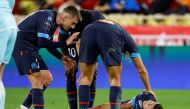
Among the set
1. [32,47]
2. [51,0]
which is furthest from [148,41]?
[32,47]

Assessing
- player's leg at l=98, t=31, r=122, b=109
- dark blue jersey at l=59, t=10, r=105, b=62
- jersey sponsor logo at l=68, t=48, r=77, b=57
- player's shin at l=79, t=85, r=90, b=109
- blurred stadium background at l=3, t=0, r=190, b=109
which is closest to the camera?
player's leg at l=98, t=31, r=122, b=109

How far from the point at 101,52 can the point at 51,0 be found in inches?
452

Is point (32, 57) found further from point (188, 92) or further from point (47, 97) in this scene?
point (188, 92)

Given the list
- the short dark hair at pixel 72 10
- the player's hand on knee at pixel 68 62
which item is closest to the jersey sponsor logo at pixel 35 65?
the player's hand on knee at pixel 68 62

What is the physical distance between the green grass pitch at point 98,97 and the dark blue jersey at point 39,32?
1688 millimetres

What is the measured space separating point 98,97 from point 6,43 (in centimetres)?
484

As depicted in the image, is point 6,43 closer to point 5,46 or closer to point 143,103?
point 5,46

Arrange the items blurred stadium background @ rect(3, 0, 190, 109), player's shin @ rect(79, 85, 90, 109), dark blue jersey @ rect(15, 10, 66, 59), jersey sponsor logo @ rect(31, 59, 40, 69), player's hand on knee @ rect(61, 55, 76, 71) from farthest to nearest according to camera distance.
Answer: blurred stadium background @ rect(3, 0, 190, 109) → player's hand on knee @ rect(61, 55, 76, 71) → jersey sponsor logo @ rect(31, 59, 40, 69) → dark blue jersey @ rect(15, 10, 66, 59) → player's shin @ rect(79, 85, 90, 109)

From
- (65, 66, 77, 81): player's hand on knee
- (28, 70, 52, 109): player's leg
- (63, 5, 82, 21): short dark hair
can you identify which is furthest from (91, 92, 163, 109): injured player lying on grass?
(63, 5, 82, 21): short dark hair

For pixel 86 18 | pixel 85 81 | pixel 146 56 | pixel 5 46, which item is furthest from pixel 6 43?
pixel 146 56

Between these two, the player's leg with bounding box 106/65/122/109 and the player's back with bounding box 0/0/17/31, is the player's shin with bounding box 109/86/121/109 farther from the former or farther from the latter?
the player's back with bounding box 0/0/17/31

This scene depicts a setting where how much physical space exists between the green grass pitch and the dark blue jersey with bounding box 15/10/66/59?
1.69 metres

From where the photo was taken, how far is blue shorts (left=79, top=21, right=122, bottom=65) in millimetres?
8875

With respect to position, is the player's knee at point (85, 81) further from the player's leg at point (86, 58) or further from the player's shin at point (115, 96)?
the player's shin at point (115, 96)
